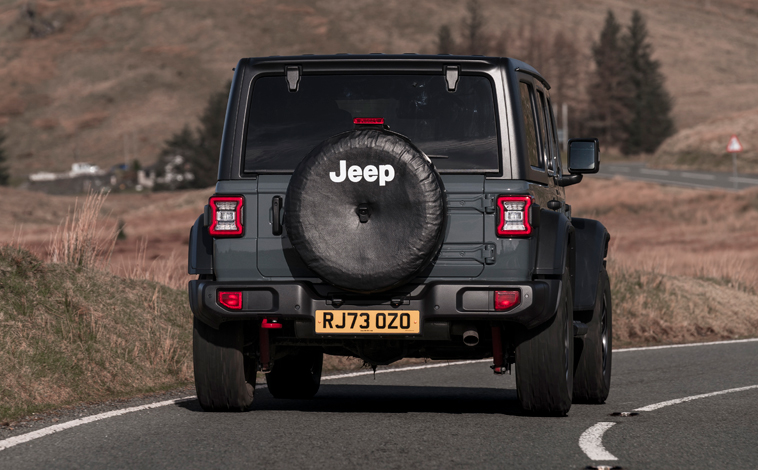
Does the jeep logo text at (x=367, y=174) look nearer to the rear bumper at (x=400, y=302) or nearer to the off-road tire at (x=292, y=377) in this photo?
the rear bumper at (x=400, y=302)

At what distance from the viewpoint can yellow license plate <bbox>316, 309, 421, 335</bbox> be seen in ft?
24.0

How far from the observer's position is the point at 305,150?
767 centimetres

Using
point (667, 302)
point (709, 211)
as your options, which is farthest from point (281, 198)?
point (709, 211)

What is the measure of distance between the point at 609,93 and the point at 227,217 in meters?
111

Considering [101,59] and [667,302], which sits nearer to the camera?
[667,302]

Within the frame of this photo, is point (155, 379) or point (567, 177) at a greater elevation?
point (567, 177)

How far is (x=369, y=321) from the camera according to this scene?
7.35 m

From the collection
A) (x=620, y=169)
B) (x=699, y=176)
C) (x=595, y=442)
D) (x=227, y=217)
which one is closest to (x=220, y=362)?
(x=227, y=217)

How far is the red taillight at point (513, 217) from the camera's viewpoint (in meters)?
7.28

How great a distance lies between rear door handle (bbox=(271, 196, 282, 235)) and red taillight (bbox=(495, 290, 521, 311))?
4.63 ft

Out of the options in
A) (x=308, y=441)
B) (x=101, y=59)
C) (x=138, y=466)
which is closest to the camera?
(x=138, y=466)

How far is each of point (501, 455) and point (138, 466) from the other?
1907mm

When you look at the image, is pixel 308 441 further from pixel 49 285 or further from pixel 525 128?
pixel 49 285

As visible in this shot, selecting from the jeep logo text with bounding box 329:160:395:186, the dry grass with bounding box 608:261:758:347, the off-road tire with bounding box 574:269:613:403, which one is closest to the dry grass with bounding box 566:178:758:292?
the dry grass with bounding box 608:261:758:347
